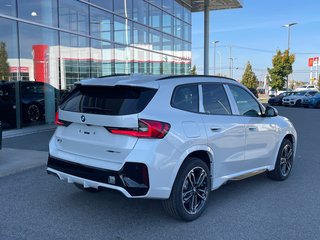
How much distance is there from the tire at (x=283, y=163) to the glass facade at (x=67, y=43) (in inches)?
360

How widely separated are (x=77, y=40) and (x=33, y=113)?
3.76m

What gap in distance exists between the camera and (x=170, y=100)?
4172 millimetres

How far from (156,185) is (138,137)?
55 centimetres

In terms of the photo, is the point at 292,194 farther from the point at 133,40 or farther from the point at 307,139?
the point at 133,40

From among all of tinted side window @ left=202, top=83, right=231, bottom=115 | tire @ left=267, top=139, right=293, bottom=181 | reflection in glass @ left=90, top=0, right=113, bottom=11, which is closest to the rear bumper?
tinted side window @ left=202, top=83, right=231, bottom=115

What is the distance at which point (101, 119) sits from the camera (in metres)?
3.97

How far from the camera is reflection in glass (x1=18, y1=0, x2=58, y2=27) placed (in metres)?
Result: 12.4

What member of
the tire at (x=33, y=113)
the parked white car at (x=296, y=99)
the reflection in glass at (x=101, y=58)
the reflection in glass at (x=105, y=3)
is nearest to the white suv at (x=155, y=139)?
the tire at (x=33, y=113)

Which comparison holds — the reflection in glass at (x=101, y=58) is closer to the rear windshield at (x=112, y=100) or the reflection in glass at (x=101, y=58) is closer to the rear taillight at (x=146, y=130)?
the rear windshield at (x=112, y=100)

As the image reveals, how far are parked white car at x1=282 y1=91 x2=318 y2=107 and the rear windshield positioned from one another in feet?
90.8

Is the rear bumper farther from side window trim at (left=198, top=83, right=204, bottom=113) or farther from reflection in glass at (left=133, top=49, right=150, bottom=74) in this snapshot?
reflection in glass at (left=133, top=49, right=150, bottom=74)

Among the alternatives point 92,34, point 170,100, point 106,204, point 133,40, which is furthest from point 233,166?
point 133,40

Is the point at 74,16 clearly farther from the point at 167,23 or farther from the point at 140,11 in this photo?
the point at 167,23

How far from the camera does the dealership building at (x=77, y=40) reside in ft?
40.2
